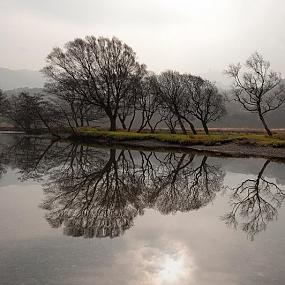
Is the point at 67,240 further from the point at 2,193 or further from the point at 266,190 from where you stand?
the point at 266,190

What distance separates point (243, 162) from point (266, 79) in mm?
34860

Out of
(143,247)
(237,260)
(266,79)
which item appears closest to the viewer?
(237,260)

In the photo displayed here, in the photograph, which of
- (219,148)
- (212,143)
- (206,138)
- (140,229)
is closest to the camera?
(140,229)

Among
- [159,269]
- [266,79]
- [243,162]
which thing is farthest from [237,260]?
[266,79]

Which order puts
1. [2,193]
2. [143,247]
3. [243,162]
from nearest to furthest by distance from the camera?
1. [143,247]
2. [2,193]
3. [243,162]

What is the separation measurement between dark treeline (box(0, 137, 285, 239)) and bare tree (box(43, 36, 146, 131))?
131 feet

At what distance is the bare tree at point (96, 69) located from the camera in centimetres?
7238

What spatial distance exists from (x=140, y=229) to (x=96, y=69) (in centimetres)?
6264

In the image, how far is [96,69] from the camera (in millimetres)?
74875

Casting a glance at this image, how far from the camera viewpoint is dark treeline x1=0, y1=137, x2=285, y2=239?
54.2ft

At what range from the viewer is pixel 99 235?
1428 cm

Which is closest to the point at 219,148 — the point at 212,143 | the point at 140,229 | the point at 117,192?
the point at 212,143

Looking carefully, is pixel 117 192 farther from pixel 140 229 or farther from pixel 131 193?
pixel 140 229

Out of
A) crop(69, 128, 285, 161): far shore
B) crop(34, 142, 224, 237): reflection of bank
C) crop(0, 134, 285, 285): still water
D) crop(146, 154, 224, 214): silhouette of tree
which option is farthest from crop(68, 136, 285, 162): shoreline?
crop(0, 134, 285, 285): still water
